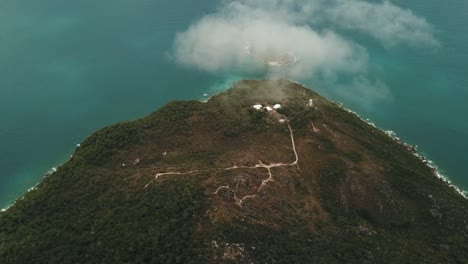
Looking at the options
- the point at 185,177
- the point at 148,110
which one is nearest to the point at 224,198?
the point at 185,177

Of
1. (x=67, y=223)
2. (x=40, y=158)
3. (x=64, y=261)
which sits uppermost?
(x=40, y=158)

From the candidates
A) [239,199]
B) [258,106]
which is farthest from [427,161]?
[239,199]

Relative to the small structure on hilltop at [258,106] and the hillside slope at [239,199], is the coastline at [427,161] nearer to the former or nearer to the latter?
the hillside slope at [239,199]

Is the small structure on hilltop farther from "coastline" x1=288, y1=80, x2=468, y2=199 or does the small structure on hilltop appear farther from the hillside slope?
"coastline" x1=288, y1=80, x2=468, y2=199

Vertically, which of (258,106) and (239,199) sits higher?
(258,106)

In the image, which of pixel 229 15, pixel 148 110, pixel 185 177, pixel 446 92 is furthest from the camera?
pixel 229 15

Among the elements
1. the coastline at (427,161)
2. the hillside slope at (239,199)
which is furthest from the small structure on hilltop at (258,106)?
the coastline at (427,161)

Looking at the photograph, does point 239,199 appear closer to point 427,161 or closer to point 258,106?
point 258,106

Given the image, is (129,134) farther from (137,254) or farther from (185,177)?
(137,254)

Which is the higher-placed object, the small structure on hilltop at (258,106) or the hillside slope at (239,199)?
the small structure on hilltop at (258,106)
